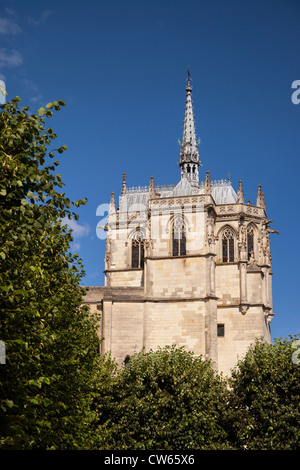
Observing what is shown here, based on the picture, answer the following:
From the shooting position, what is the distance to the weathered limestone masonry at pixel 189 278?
46125 millimetres

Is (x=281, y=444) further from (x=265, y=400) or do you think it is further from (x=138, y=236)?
(x=138, y=236)

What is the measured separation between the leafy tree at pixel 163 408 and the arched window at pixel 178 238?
18018 mm

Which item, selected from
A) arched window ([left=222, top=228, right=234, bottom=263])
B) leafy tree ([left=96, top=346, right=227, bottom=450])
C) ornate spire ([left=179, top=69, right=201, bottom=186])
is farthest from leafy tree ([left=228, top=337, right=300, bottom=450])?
ornate spire ([left=179, top=69, right=201, bottom=186])

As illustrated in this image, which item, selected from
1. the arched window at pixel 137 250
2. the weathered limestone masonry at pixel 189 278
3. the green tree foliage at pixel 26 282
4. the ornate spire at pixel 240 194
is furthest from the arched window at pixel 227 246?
the green tree foliage at pixel 26 282

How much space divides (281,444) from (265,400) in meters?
2.15

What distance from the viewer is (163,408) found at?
29000 mm

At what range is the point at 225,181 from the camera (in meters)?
61.2

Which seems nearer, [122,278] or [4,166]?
[4,166]

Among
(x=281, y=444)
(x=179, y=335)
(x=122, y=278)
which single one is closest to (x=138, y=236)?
(x=122, y=278)

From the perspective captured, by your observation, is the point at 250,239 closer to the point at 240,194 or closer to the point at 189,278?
the point at 240,194

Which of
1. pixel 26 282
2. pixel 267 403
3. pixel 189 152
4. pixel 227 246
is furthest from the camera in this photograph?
pixel 189 152

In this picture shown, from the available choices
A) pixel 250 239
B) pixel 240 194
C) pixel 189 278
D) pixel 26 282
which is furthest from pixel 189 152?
pixel 26 282

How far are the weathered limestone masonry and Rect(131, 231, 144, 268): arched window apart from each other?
0.31ft

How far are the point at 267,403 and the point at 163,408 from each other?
4.99 meters
